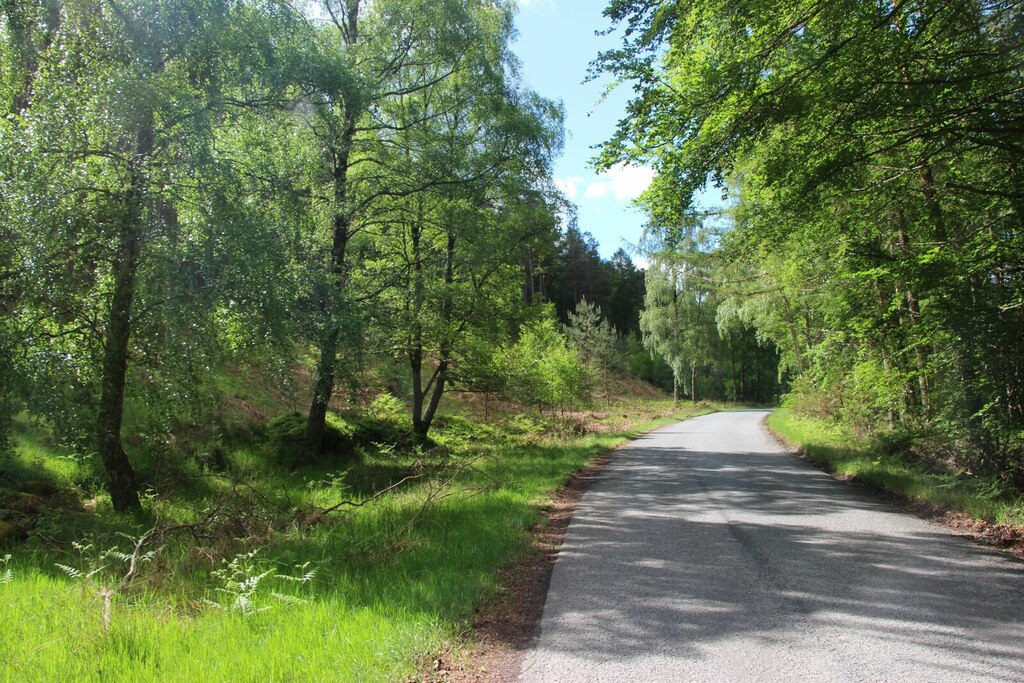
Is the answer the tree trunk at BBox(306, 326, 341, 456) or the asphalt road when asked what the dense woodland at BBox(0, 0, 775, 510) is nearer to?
the tree trunk at BBox(306, 326, 341, 456)

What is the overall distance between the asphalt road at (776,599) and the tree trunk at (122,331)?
23.4ft

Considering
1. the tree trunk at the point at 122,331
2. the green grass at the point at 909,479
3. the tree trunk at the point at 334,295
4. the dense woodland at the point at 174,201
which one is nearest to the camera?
the green grass at the point at 909,479

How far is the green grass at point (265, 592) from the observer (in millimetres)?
3803

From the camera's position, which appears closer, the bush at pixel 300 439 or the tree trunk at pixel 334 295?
the tree trunk at pixel 334 295

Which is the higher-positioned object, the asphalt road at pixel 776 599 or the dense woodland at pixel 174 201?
the dense woodland at pixel 174 201

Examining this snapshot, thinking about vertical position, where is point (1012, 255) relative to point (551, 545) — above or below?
above

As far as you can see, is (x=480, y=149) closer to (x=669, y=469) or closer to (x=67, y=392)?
(x=669, y=469)

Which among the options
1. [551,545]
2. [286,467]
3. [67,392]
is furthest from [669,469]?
[67,392]

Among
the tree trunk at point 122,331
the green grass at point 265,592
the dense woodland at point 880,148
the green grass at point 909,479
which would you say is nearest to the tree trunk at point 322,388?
the green grass at point 265,592

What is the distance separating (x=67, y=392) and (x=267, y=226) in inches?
148

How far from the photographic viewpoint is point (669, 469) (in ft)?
45.5

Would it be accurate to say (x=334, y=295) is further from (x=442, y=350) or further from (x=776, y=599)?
(x=776, y=599)

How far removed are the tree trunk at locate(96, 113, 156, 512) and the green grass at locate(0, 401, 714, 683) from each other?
572 mm

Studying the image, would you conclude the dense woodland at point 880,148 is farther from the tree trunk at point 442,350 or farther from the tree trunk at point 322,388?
the tree trunk at point 442,350
